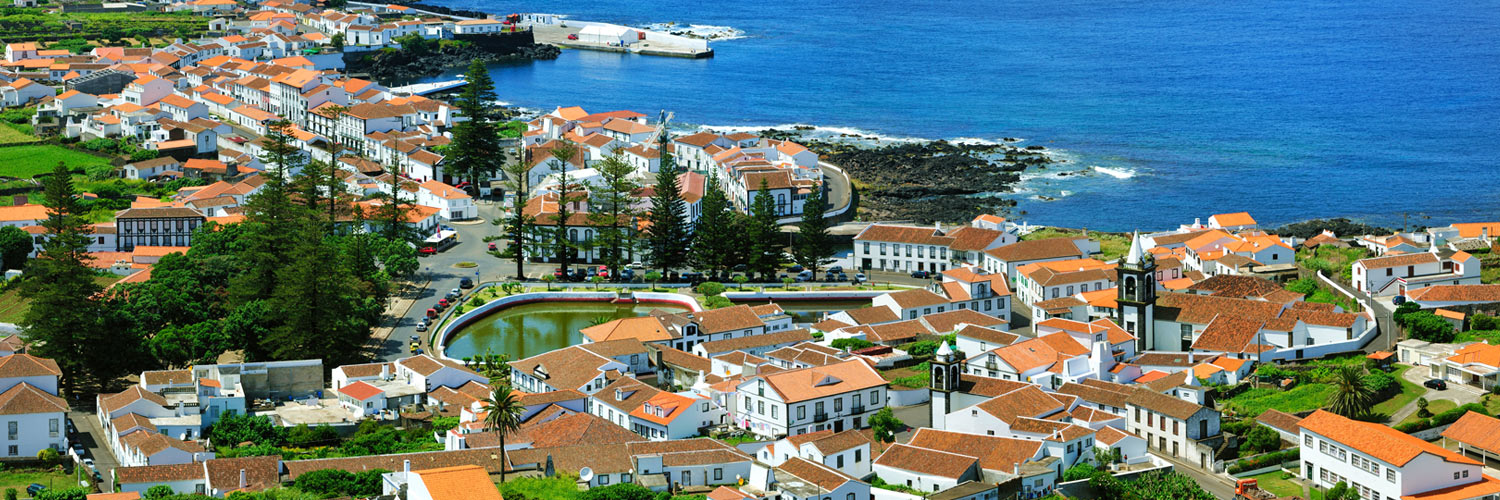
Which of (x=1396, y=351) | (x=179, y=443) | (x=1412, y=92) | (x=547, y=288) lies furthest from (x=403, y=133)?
(x=1412, y=92)

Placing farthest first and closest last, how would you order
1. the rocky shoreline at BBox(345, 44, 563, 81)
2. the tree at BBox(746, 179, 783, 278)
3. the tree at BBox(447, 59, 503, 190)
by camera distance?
the rocky shoreline at BBox(345, 44, 563, 81) → the tree at BBox(447, 59, 503, 190) → the tree at BBox(746, 179, 783, 278)

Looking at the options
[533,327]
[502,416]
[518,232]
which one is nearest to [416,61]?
[518,232]

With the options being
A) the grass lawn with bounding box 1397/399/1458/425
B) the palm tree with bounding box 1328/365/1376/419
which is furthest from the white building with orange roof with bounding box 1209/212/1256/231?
the palm tree with bounding box 1328/365/1376/419

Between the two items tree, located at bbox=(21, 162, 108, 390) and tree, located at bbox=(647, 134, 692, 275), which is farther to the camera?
tree, located at bbox=(647, 134, 692, 275)

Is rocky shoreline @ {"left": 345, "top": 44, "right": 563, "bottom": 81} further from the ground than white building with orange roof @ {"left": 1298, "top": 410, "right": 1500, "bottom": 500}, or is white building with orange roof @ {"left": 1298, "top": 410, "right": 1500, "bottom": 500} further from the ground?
rocky shoreline @ {"left": 345, "top": 44, "right": 563, "bottom": 81}

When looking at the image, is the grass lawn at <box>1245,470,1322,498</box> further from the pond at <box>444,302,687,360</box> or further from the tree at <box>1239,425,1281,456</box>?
the pond at <box>444,302,687,360</box>

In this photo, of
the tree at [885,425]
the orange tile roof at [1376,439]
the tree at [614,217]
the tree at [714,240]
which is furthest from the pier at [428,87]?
the orange tile roof at [1376,439]

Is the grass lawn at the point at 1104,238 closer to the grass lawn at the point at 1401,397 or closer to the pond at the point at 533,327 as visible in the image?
the pond at the point at 533,327
